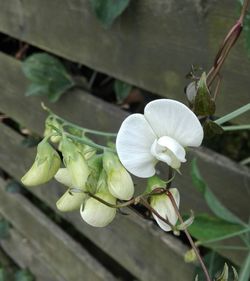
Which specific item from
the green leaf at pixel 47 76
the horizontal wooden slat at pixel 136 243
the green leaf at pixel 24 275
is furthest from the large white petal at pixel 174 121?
the green leaf at pixel 24 275

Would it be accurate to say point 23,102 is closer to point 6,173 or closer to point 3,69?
point 3,69

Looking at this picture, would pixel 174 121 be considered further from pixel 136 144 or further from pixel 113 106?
pixel 113 106

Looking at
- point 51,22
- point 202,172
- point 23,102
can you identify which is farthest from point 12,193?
point 202,172

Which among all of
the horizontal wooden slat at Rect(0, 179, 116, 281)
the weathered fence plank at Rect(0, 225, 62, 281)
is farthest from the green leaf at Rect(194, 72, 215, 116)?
the weathered fence plank at Rect(0, 225, 62, 281)

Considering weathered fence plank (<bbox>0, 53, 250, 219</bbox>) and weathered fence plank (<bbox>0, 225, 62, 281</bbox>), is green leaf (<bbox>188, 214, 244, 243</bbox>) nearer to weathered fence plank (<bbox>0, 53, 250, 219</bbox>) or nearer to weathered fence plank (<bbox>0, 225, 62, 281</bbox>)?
weathered fence plank (<bbox>0, 53, 250, 219</bbox>)

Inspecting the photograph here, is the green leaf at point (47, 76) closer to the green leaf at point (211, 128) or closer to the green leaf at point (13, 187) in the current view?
the green leaf at point (13, 187)
